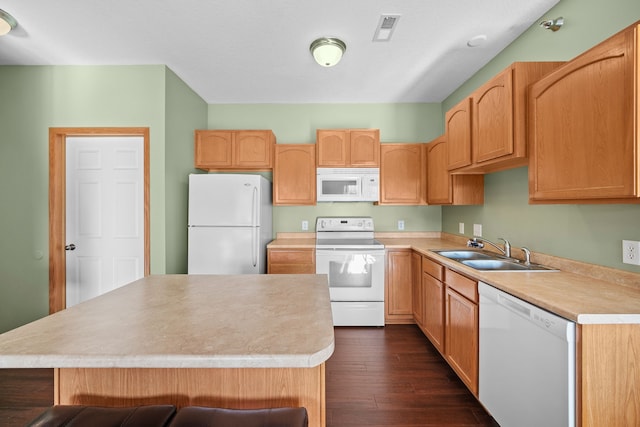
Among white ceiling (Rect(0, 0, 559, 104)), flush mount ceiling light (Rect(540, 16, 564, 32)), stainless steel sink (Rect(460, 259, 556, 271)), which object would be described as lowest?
stainless steel sink (Rect(460, 259, 556, 271))

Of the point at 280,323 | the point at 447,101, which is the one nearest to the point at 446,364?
the point at 280,323

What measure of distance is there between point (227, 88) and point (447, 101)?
Answer: 2747 millimetres

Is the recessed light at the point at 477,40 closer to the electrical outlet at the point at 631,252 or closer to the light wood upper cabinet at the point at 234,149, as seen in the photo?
the electrical outlet at the point at 631,252

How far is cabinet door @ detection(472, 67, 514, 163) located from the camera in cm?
175

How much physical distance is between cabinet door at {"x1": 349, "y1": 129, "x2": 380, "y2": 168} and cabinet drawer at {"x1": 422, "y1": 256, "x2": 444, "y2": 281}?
130 centimetres

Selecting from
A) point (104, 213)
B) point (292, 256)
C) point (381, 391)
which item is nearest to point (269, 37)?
point (292, 256)

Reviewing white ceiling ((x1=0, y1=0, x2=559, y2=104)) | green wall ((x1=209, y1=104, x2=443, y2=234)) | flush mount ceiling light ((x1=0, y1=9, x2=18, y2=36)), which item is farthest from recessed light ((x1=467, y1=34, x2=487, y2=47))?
flush mount ceiling light ((x1=0, y1=9, x2=18, y2=36))

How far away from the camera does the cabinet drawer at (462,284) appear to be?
1817mm

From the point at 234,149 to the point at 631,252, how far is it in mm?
3460

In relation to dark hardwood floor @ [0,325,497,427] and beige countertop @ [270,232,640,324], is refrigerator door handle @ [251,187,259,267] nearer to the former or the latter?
dark hardwood floor @ [0,325,497,427]

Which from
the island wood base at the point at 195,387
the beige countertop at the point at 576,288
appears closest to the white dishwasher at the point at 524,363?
the beige countertop at the point at 576,288

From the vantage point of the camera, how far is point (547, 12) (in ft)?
6.45

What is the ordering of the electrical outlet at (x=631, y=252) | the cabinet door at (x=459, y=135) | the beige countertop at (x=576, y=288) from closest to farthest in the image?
the beige countertop at (x=576, y=288), the electrical outlet at (x=631, y=252), the cabinet door at (x=459, y=135)

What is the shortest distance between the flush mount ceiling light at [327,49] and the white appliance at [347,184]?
1292 mm
